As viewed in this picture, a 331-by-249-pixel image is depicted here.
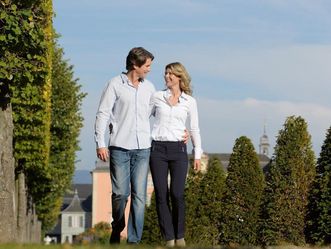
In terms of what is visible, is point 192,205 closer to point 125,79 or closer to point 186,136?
point 186,136

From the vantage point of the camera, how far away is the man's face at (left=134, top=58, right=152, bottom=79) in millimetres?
14195

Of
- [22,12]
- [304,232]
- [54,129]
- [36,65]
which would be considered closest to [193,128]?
[22,12]

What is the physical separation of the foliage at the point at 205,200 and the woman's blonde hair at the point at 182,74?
42.4 meters

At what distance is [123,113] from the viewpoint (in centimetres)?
1416

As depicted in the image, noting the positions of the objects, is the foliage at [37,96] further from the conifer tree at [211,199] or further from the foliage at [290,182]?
the foliage at [290,182]

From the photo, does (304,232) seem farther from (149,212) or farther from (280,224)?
(149,212)

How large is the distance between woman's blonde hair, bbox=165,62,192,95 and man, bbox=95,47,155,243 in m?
0.57

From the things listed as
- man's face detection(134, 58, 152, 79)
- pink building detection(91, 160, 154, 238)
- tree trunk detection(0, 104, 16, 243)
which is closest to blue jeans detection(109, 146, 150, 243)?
man's face detection(134, 58, 152, 79)

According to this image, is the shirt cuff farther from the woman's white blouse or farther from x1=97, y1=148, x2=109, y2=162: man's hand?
x1=97, y1=148, x2=109, y2=162: man's hand

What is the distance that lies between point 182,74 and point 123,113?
1.15 m

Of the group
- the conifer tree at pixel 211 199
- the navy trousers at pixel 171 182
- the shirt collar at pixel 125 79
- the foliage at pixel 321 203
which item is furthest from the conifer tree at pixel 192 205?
the shirt collar at pixel 125 79

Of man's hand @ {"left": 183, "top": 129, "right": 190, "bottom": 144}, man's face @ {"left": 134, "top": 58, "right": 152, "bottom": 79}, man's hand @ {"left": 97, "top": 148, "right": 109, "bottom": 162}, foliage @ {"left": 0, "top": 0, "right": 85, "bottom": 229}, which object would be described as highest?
foliage @ {"left": 0, "top": 0, "right": 85, "bottom": 229}

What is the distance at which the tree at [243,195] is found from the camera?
5556cm

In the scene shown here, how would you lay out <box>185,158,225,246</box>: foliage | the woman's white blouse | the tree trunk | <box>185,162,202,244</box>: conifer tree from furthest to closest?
<box>185,158,225,246</box>: foliage, <box>185,162,202,244</box>: conifer tree, the tree trunk, the woman's white blouse
